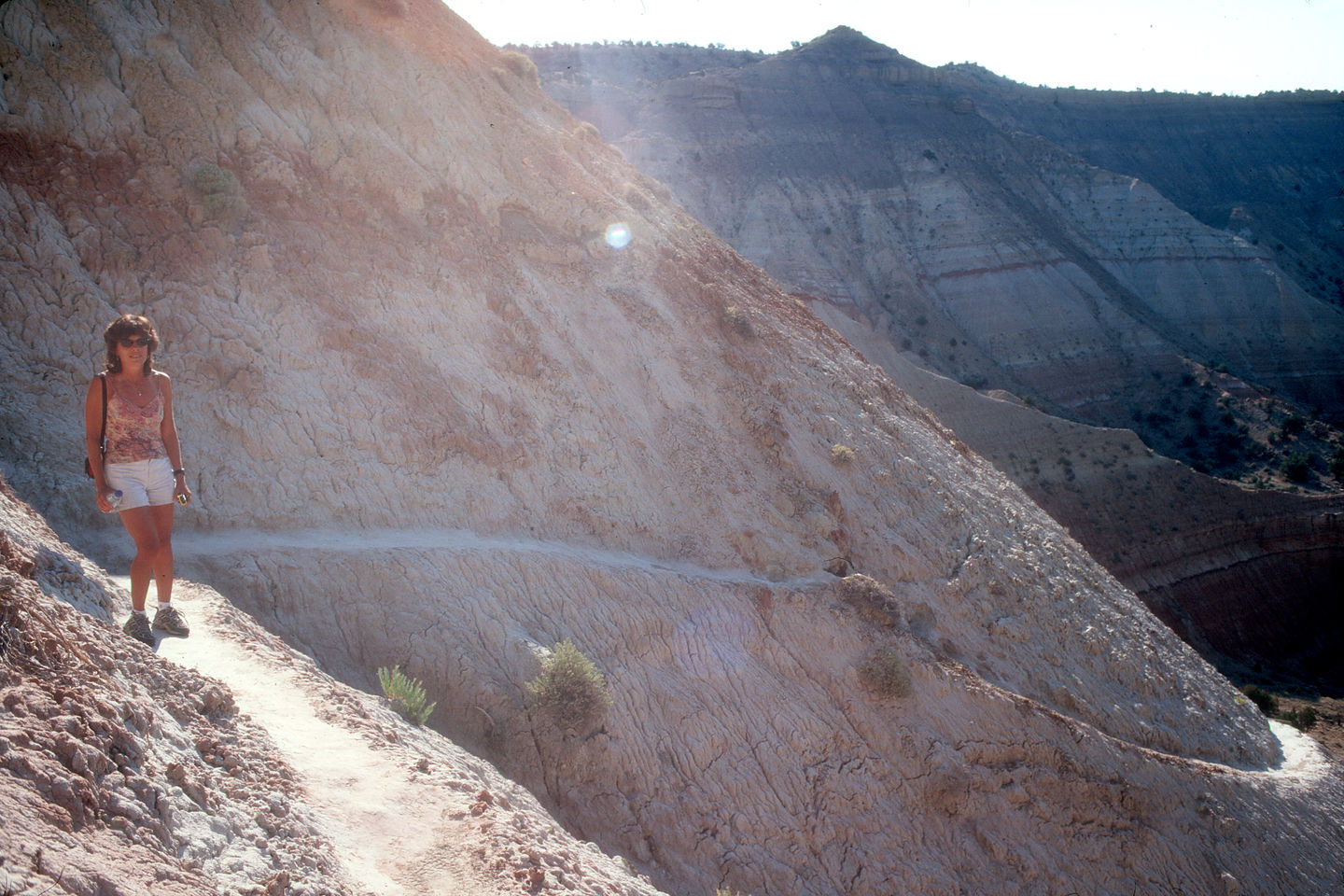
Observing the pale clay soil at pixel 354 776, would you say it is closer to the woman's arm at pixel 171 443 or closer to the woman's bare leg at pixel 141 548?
the woman's bare leg at pixel 141 548

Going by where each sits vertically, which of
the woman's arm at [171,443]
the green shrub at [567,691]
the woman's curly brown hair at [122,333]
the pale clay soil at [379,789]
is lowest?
the green shrub at [567,691]

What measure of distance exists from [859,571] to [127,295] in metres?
9.97

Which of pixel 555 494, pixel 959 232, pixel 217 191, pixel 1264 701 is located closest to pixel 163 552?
pixel 555 494

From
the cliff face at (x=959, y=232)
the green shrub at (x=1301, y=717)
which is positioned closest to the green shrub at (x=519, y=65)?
the green shrub at (x=1301, y=717)

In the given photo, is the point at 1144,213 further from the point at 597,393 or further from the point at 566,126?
the point at 597,393

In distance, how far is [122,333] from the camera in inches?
211

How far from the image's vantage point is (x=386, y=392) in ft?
33.0

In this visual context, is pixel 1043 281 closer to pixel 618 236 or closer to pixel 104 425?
pixel 618 236

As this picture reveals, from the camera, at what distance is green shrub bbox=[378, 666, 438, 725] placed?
21.0ft

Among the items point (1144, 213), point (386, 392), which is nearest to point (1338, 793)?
point (386, 392)

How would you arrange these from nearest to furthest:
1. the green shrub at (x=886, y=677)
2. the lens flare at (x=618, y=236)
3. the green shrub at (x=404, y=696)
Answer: the green shrub at (x=404, y=696) → the green shrub at (x=886, y=677) → the lens flare at (x=618, y=236)

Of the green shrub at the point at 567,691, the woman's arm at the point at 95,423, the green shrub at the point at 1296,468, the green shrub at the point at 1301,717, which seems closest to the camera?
the woman's arm at the point at 95,423

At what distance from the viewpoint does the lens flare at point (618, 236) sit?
14.4 meters

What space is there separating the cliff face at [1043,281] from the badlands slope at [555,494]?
51.3ft
